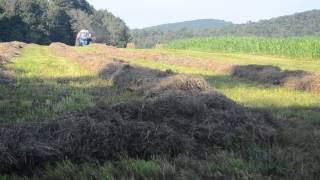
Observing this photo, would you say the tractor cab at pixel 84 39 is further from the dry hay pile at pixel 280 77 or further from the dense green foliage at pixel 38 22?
the dry hay pile at pixel 280 77

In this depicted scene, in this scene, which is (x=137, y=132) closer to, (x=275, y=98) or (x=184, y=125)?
(x=184, y=125)

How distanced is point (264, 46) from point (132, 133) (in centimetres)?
5473

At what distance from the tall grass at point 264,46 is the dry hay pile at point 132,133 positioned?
44.1 m

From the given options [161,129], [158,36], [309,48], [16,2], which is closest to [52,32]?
[16,2]

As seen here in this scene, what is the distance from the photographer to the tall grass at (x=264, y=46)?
51.2 metres

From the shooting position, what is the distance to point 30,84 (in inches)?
629

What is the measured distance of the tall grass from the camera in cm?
5122

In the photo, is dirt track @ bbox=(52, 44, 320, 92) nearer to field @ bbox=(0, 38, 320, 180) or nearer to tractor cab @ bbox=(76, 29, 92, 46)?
field @ bbox=(0, 38, 320, 180)

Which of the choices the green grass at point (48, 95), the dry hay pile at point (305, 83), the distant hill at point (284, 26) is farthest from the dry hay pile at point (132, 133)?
the distant hill at point (284, 26)

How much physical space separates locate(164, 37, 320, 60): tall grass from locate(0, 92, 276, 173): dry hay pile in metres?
44.1

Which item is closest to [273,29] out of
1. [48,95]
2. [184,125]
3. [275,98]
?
[275,98]

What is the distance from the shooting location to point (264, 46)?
59.8 m

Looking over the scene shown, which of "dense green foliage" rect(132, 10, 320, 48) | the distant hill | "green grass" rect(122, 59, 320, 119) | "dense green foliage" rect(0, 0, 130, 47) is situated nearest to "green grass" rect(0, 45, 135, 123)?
"green grass" rect(122, 59, 320, 119)

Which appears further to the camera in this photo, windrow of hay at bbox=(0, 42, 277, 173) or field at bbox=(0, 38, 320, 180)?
windrow of hay at bbox=(0, 42, 277, 173)
